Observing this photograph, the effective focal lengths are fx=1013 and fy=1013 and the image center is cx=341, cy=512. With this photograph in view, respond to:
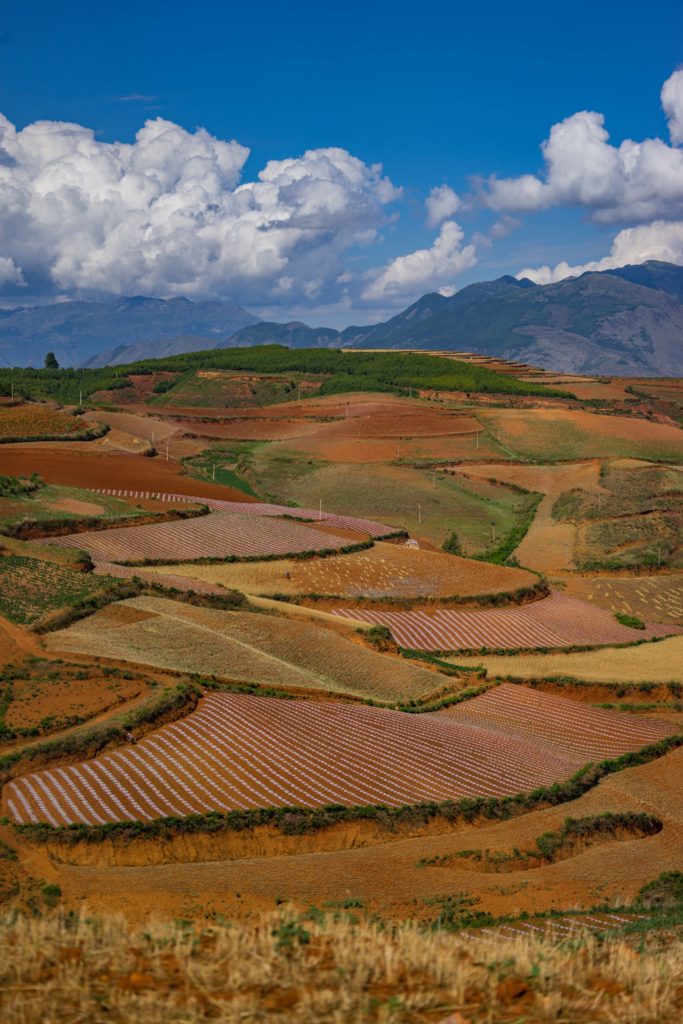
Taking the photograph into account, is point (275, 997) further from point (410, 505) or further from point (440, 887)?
point (410, 505)

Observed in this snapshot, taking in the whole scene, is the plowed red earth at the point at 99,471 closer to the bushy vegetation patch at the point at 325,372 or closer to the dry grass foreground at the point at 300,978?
the bushy vegetation patch at the point at 325,372

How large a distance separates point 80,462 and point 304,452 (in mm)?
33773

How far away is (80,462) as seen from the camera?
79.8 meters

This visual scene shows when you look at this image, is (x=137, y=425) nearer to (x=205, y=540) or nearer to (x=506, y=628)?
(x=205, y=540)

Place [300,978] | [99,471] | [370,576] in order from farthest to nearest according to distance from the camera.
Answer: [99,471] < [370,576] < [300,978]

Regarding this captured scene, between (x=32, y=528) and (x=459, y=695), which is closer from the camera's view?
(x=459, y=695)

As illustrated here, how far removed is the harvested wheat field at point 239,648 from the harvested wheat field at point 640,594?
19819 mm

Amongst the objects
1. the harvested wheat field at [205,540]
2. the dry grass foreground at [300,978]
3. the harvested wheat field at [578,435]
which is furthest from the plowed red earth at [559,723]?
the harvested wheat field at [578,435]

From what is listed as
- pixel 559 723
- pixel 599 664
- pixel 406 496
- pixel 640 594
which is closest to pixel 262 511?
pixel 406 496

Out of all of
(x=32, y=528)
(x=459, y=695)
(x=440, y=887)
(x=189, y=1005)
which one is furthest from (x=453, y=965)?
(x=32, y=528)

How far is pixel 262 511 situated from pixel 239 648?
34225mm

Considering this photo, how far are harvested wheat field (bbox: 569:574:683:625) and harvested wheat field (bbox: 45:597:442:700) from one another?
19.8 metres

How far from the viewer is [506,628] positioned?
4769cm

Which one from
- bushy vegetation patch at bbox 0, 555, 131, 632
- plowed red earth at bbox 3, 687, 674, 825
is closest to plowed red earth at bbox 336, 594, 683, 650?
plowed red earth at bbox 3, 687, 674, 825
